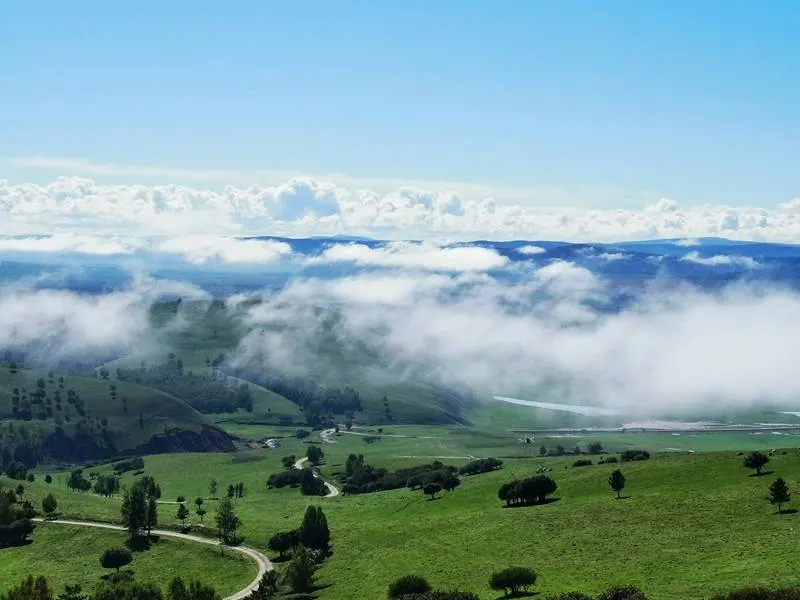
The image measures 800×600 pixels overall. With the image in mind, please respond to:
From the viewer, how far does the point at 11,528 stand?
556 ft

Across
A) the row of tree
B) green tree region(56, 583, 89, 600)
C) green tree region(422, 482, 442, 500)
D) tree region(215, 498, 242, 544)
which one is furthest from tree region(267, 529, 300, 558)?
green tree region(422, 482, 442, 500)

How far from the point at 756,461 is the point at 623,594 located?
63848 mm

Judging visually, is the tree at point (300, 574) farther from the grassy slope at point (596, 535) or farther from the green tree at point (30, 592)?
the green tree at point (30, 592)

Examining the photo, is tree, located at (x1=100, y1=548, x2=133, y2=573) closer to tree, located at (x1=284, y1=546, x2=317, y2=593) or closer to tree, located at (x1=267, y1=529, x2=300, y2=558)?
tree, located at (x1=267, y1=529, x2=300, y2=558)

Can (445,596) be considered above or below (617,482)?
below

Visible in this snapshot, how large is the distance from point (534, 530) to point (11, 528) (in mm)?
107867

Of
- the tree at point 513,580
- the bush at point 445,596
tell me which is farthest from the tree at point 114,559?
the tree at point 513,580

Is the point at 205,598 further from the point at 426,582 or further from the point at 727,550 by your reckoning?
the point at 727,550

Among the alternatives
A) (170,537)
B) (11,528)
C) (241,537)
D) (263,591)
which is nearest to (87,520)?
(11,528)

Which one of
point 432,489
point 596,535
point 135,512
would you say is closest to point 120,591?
point 135,512

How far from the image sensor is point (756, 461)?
5266 inches

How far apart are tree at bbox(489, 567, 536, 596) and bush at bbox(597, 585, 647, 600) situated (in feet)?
49.4

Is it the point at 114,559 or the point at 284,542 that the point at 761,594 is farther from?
the point at 114,559

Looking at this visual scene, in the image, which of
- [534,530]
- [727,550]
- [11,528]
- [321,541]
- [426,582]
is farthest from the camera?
[11,528]
